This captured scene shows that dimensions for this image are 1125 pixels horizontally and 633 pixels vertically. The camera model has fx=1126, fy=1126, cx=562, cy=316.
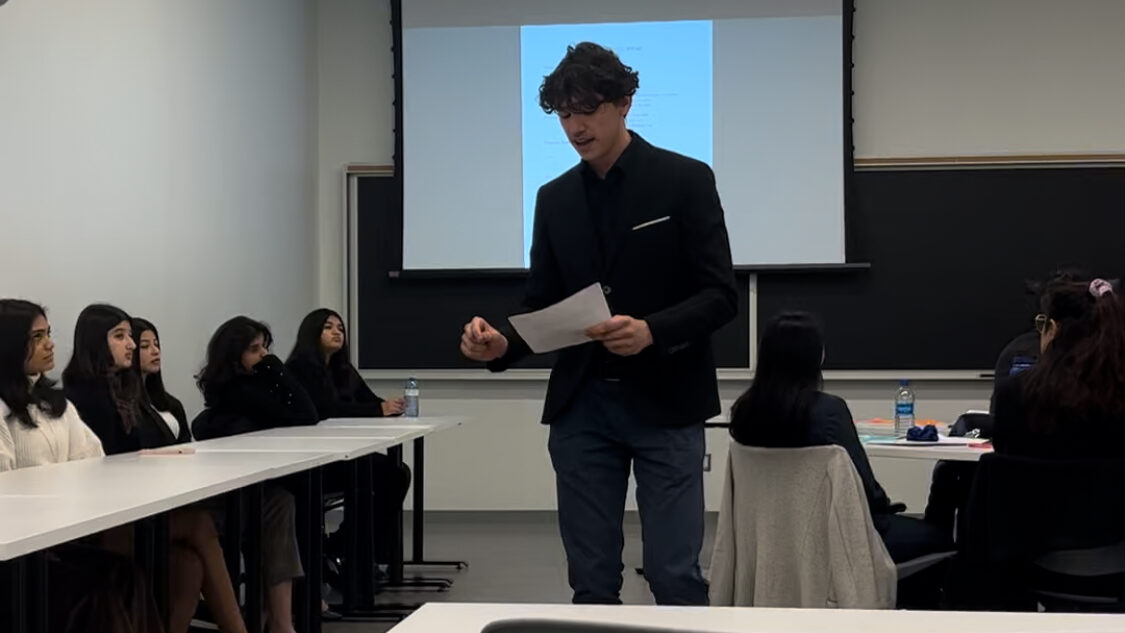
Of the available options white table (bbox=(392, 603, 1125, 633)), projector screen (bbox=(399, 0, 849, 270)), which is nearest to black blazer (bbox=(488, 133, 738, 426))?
white table (bbox=(392, 603, 1125, 633))

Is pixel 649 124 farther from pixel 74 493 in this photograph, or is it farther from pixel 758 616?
pixel 758 616

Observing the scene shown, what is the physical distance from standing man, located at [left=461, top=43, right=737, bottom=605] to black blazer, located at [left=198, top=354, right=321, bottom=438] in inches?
107

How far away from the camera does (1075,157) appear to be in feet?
20.1

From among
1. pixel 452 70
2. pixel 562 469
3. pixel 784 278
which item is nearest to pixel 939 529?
pixel 562 469

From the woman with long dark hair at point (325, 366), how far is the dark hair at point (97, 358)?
144cm

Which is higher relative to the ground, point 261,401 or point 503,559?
point 261,401

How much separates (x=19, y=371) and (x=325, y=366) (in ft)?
7.28

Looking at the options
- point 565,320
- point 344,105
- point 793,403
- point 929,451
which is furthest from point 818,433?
point 344,105

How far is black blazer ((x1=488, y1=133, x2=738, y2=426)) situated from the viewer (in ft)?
6.33

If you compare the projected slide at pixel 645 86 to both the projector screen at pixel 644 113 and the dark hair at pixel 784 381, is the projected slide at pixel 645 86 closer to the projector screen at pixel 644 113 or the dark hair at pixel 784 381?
the projector screen at pixel 644 113

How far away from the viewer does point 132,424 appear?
12.0 ft

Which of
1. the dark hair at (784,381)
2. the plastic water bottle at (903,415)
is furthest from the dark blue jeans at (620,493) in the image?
the plastic water bottle at (903,415)

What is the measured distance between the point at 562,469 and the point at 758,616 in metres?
1.05

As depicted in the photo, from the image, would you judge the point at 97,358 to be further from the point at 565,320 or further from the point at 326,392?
the point at 565,320
